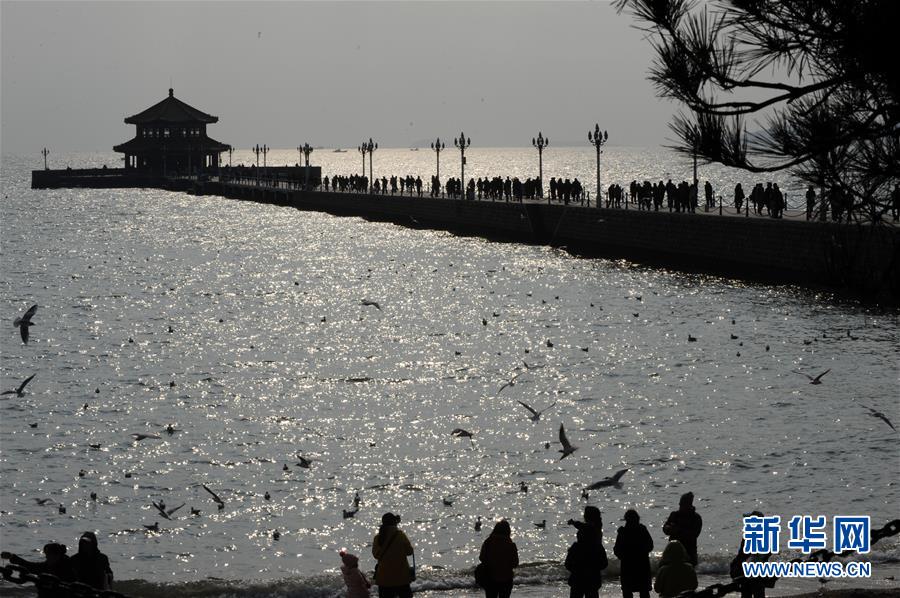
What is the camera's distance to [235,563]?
1756cm

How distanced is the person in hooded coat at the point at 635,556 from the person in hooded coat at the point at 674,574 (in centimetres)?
102

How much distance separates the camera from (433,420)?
27.4 meters

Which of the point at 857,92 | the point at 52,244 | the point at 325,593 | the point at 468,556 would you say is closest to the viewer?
the point at 857,92

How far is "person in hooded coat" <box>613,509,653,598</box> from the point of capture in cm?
1161

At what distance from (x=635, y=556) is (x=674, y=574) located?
4.14 ft

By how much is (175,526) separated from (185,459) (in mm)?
4691

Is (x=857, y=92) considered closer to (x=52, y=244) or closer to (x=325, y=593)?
(x=325, y=593)

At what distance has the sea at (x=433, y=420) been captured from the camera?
1841 cm

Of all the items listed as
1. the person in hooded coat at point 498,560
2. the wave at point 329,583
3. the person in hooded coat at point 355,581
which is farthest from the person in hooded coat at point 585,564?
the wave at point 329,583

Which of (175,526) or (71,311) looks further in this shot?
(71,311)

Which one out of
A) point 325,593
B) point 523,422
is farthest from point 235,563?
point 523,422

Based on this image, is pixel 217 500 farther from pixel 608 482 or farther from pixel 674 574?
pixel 674 574

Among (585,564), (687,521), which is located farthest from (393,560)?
(687,521)

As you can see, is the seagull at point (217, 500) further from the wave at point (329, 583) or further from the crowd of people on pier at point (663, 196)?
the crowd of people on pier at point (663, 196)
